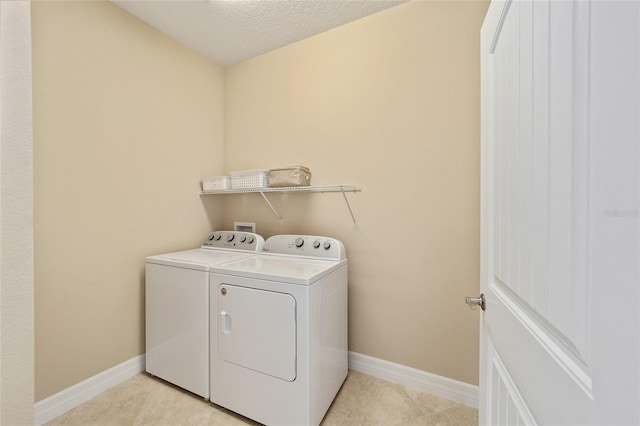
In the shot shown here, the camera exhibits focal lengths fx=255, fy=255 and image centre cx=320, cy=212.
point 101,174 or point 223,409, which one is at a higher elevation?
point 101,174

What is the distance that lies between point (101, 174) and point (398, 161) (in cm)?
202

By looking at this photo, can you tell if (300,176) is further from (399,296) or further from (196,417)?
(196,417)

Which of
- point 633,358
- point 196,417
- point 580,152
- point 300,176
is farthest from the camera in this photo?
point 300,176

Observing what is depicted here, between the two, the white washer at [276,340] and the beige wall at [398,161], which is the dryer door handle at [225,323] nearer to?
the white washer at [276,340]

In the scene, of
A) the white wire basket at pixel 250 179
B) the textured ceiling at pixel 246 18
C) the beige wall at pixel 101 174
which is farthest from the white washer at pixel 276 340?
the textured ceiling at pixel 246 18

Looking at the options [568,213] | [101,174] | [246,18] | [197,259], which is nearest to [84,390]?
[197,259]

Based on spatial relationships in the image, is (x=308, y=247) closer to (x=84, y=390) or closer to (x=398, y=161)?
(x=398, y=161)

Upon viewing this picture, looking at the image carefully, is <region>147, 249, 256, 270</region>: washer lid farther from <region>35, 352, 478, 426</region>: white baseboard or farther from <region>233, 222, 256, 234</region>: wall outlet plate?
<region>35, 352, 478, 426</region>: white baseboard

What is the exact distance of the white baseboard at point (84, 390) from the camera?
143 centimetres

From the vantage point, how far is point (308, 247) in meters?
1.88

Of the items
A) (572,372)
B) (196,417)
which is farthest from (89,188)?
(572,372)

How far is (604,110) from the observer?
349 mm

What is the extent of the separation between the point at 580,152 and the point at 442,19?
172 cm

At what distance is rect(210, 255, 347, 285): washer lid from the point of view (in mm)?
1354
